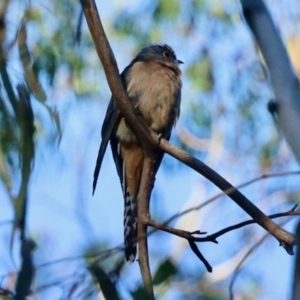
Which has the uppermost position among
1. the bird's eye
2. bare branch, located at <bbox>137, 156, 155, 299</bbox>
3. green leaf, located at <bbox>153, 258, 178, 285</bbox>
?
the bird's eye

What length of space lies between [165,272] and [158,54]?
12.8 feet

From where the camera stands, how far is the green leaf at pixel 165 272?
219cm

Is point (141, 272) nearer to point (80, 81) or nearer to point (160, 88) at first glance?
point (160, 88)

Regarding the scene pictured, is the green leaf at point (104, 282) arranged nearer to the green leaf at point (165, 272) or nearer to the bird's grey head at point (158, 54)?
the green leaf at point (165, 272)

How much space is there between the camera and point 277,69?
6.41 ft

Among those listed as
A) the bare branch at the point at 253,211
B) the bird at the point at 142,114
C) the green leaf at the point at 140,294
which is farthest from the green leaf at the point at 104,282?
the bird at the point at 142,114

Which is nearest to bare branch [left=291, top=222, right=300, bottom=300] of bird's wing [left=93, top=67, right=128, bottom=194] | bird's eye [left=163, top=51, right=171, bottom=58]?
bird's wing [left=93, top=67, right=128, bottom=194]

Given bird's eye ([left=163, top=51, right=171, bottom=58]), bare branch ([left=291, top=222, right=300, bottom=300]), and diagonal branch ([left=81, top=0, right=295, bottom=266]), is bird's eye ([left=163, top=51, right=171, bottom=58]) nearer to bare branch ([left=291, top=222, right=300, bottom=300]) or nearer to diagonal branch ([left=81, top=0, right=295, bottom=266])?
diagonal branch ([left=81, top=0, right=295, bottom=266])

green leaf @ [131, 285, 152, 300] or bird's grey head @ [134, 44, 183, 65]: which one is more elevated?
bird's grey head @ [134, 44, 183, 65]

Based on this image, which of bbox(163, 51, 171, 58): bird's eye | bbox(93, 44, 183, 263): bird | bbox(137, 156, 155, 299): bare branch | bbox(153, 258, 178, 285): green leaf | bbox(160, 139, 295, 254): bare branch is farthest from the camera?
bbox(163, 51, 171, 58): bird's eye

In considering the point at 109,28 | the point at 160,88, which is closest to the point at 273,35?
the point at 160,88

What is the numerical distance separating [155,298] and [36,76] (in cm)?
145

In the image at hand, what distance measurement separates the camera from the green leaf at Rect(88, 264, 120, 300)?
2166 millimetres

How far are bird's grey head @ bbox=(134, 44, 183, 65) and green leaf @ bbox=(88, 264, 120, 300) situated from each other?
11.4ft
